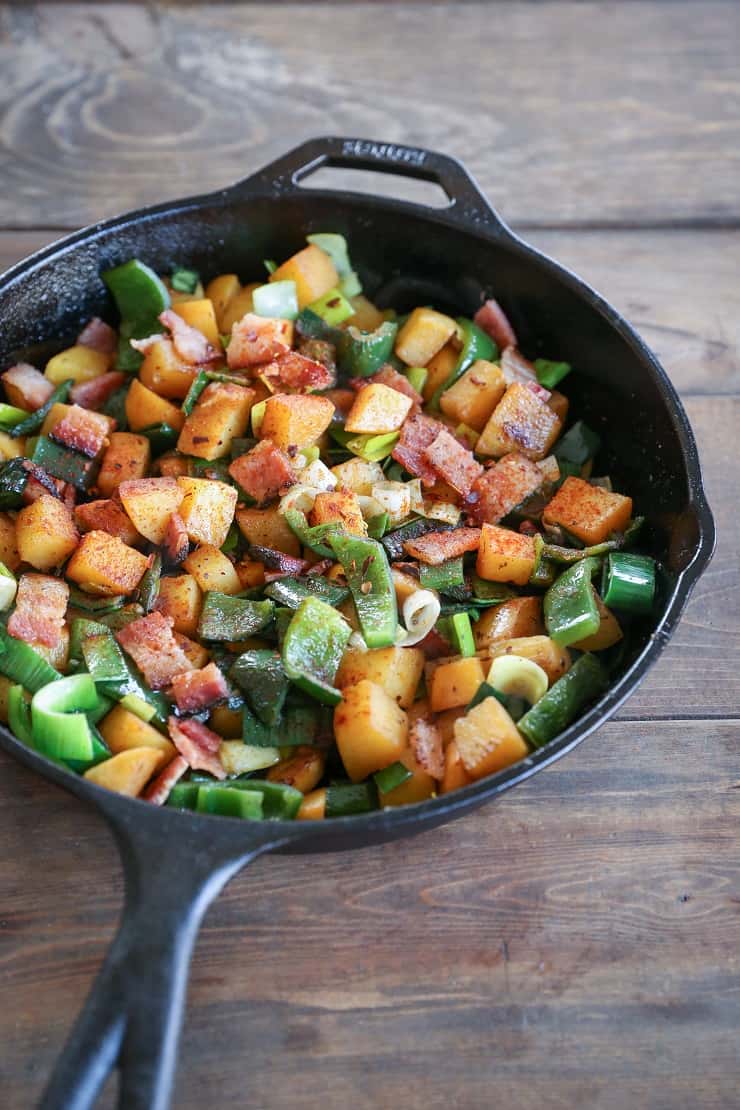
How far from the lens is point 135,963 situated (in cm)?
137

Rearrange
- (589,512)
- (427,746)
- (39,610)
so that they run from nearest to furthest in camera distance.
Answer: (427,746), (39,610), (589,512)

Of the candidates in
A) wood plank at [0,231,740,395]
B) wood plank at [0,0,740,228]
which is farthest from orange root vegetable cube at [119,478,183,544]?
wood plank at [0,0,740,228]

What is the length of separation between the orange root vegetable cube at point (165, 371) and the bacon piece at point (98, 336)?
0.17 m

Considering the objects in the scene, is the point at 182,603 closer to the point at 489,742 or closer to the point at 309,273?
the point at 489,742

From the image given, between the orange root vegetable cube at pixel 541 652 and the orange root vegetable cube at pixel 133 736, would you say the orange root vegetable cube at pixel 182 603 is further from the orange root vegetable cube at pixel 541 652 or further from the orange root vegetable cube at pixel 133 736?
the orange root vegetable cube at pixel 541 652

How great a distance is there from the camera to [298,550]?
2.11m

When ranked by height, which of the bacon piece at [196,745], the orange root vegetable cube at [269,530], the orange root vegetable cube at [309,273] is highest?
the orange root vegetable cube at [309,273]

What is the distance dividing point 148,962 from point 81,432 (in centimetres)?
121

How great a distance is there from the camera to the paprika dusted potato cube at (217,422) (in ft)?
7.12

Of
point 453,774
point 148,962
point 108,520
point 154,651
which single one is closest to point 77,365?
point 108,520

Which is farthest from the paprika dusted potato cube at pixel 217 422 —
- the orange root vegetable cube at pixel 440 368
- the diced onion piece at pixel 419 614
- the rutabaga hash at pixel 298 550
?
the diced onion piece at pixel 419 614

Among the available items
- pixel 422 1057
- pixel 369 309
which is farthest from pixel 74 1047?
pixel 369 309

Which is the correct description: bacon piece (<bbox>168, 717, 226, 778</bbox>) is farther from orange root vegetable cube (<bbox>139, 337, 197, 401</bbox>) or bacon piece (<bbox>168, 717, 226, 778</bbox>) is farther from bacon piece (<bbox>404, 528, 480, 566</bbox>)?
orange root vegetable cube (<bbox>139, 337, 197, 401</bbox>)

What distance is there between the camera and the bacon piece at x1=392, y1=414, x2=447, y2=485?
2.19m
